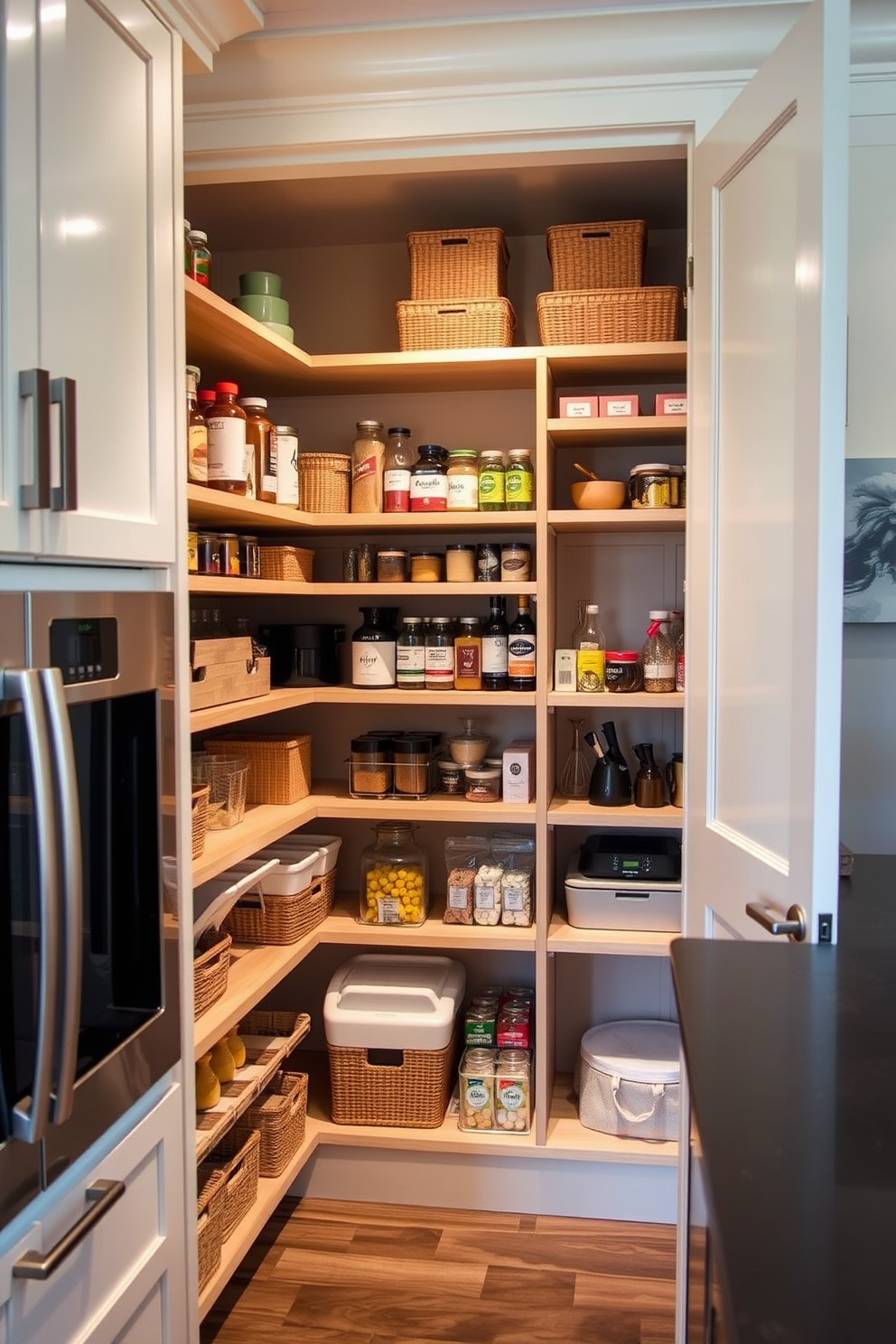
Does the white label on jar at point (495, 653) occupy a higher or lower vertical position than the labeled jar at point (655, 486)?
lower

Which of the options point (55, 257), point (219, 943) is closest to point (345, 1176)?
point (219, 943)

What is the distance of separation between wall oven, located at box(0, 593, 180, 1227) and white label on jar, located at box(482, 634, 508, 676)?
1143 millimetres

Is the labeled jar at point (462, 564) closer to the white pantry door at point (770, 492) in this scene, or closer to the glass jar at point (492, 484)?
the glass jar at point (492, 484)

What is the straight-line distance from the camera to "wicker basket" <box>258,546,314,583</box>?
249 cm

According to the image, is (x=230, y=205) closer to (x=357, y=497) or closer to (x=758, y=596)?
(x=357, y=497)

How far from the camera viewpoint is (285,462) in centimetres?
235

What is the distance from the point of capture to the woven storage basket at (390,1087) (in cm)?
257

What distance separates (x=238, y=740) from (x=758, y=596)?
54.0 inches

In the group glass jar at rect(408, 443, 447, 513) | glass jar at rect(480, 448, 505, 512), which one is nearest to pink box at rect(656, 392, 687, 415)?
glass jar at rect(480, 448, 505, 512)

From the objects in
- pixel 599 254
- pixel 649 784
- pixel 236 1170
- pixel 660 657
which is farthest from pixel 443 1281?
pixel 599 254

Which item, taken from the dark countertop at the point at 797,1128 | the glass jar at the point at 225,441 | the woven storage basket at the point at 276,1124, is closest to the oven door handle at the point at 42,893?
the dark countertop at the point at 797,1128

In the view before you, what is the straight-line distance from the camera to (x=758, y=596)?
1706mm

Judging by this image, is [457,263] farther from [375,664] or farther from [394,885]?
[394,885]

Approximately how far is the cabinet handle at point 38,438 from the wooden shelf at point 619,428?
4.87 ft
